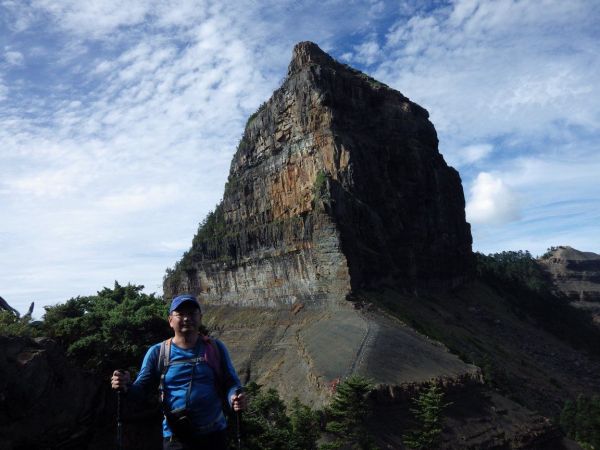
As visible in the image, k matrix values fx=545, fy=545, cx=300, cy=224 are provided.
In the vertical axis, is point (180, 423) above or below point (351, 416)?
above

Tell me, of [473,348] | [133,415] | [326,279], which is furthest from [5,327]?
[473,348]

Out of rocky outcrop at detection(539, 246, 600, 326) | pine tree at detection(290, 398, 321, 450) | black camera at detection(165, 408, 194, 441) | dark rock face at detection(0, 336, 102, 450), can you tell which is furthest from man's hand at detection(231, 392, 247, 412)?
rocky outcrop at detection(539, 246, 600, 326)

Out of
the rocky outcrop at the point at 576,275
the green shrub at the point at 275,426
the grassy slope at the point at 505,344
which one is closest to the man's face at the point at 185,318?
the green shrub at the point at 275,426

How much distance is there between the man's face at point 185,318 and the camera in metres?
9.00

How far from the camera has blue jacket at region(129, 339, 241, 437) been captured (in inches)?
346

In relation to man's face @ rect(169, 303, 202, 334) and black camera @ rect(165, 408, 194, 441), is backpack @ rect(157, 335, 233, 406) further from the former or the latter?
black camera @ rect(165, 408, 194, 441)

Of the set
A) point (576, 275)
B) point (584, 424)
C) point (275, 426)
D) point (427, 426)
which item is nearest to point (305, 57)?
point (584, 424)

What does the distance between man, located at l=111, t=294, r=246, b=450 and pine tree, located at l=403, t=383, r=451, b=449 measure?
36.7m

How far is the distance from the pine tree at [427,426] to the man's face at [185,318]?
3736 centimetres

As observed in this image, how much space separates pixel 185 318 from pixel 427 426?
38.2 meters

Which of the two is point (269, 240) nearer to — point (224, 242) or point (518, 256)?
point (224, 242)

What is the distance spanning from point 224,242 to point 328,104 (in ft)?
104

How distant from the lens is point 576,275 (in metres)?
172

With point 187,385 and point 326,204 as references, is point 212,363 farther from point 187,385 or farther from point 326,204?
point 326,204
